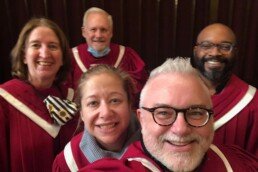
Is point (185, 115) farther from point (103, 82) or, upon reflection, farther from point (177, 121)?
point (103, 82)

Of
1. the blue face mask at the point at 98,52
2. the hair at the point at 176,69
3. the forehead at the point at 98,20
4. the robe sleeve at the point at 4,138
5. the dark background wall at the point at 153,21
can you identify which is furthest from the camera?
the dark background wall at the point at 153,21

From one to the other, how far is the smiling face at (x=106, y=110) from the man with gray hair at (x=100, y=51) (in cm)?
145

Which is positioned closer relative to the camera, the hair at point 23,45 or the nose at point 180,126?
the nose at point 180,126

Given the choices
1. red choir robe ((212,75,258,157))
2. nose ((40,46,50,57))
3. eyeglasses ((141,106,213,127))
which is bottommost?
red choir robe ((212,75,258,157))

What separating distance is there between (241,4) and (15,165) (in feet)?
10.5

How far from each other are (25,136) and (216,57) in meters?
1.31

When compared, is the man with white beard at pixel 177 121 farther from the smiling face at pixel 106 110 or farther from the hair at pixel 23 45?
the hair at pixel 23 45

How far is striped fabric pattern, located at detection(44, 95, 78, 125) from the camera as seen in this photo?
1.92 meters

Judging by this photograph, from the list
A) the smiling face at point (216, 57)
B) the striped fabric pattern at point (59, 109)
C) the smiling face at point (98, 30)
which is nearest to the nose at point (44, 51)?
the striped fabric pattern at point (59, 109)

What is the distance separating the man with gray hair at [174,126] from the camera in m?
1.11

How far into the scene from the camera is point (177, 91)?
1128mm

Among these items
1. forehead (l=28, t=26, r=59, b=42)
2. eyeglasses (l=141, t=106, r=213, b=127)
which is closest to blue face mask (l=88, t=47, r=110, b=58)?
forehead (l=28, t=26, r=59, b=42)

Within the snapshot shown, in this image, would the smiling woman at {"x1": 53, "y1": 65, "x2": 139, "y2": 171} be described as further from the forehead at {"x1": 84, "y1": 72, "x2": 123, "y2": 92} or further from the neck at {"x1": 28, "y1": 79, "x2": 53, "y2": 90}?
the neck at {"x1": 28, "y1": 79, "x2": 53, "y2": 90}

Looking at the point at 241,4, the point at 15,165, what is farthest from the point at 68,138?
the point at 241,4
